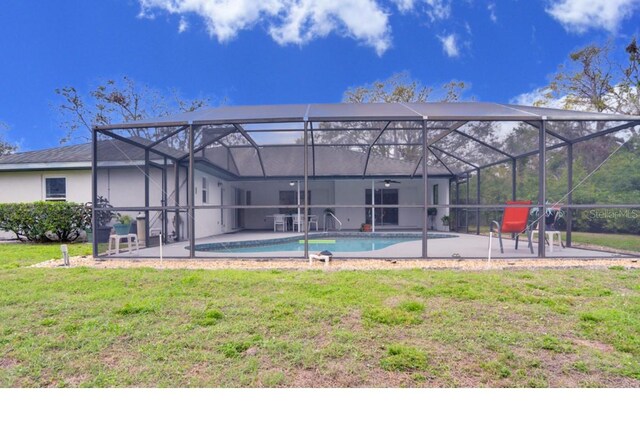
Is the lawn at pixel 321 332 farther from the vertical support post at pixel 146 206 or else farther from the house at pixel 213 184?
the vertical support post at pixel 146 206

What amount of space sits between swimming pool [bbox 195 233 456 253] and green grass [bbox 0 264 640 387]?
404 centimetres

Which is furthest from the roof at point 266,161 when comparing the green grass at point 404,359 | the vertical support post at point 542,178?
the green grass at point 404,359

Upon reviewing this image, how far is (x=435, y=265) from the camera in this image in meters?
5.80

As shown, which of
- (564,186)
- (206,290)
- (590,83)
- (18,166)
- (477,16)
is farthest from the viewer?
(477,16)

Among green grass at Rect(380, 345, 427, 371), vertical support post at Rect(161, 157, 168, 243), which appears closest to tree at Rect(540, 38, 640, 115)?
vertical support post at Rect(161, 157, 168, 243)

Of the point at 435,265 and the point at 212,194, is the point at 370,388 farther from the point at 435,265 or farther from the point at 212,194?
the point at 212,194

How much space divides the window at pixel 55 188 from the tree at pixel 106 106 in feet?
34.3

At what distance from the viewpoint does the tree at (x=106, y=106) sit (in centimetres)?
2122

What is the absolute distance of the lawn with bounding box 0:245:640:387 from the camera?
235 centimetres

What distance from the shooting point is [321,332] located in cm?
299

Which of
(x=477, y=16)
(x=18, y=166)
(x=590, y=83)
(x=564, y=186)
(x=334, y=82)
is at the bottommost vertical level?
(x=564, y=186)
